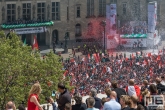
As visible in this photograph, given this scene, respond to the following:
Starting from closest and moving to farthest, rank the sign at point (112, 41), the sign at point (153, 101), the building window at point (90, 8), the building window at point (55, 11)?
1. the sign at point (153, 101)
2. the sign at point (112, 41)
3. the building window at point (55, 11)
4. the building window at point (90, 8)

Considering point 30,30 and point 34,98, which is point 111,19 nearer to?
point 30,30

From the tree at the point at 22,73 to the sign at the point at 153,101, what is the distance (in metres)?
21.7

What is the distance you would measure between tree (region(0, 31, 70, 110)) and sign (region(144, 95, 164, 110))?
21.7 metres

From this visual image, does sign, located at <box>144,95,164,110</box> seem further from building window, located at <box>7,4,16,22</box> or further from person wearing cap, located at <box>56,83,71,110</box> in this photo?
building window, located at <box>7,4,16,22</box>

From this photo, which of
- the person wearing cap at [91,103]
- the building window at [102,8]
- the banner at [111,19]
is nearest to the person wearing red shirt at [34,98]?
the person wearing cap at [91,103]

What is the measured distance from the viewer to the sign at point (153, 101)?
24408 millimetres

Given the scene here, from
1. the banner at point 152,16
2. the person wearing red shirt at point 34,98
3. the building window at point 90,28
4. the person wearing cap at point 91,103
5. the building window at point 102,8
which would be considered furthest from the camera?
the building window at point 102,8

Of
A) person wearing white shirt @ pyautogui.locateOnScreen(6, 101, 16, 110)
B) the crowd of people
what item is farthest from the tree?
person wearing white shirt @ pyautogui.locateOnScreen(6, 101, 16, 110)

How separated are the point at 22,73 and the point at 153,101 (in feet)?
86.3

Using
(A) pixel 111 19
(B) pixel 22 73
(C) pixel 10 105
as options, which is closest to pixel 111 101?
(C) pixel 10 105

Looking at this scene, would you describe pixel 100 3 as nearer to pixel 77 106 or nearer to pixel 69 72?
pixel 69 72

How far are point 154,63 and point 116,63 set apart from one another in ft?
11.9

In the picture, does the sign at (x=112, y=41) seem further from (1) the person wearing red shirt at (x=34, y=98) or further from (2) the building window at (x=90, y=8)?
(1) the person wearing red shirt at (x=34, y=98)

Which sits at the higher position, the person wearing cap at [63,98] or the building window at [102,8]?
the building window at [102,8]
